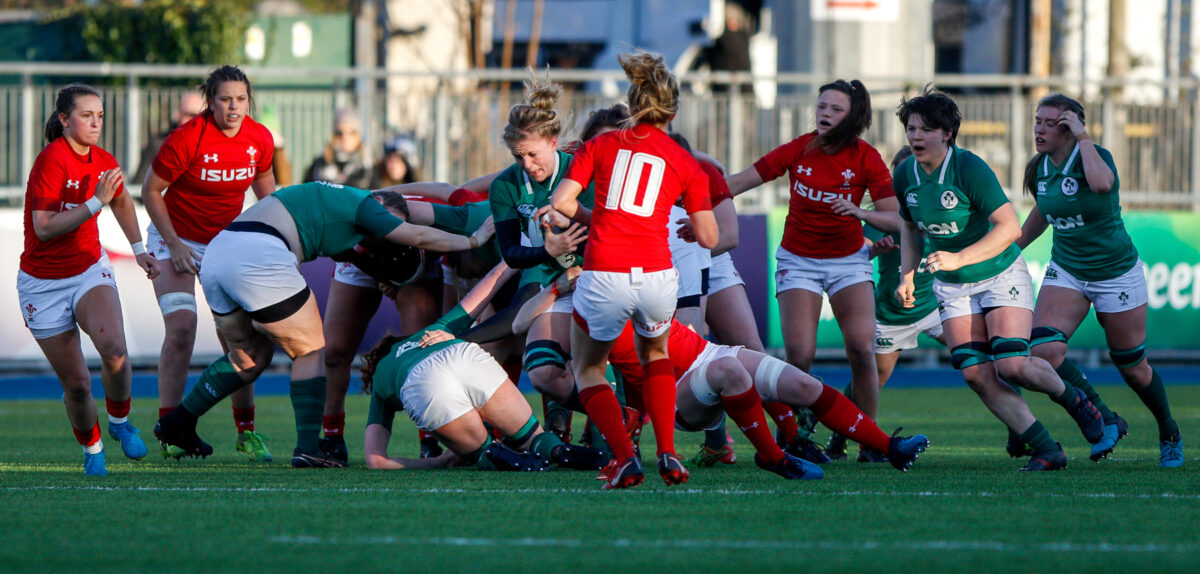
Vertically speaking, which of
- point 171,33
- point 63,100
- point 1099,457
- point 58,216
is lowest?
point 1099,457

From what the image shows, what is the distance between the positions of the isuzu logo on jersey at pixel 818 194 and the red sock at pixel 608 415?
78.0 inches

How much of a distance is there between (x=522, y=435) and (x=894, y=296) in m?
2.77

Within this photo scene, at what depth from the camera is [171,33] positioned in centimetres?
1764

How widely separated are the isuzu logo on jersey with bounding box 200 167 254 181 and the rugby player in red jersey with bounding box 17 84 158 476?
2.04ft

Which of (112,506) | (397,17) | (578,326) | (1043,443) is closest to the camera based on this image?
(112,506)

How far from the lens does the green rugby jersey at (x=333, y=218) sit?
21.8 feet

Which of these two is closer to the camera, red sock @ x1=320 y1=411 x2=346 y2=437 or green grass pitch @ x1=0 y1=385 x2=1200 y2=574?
green grass pitch @ x1=0 y1=385 x2=1200 y2=574

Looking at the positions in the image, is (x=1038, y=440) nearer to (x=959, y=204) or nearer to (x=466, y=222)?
(x=959, y=204)

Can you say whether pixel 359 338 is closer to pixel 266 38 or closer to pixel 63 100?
pixel 63 100

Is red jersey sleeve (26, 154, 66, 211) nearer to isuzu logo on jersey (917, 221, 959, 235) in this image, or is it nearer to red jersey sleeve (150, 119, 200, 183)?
red jersey sleeve (150, 119, 200, 183)

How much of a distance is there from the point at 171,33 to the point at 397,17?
10.6 ft

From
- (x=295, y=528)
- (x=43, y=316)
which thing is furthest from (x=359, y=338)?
(x=295, y=528)

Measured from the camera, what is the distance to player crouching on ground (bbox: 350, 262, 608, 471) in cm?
634

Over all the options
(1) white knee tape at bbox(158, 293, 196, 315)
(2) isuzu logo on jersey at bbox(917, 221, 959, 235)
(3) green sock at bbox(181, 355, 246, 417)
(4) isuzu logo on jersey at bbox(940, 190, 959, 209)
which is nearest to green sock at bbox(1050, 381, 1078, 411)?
(2) isuzu logo on jersey at bbox(917, 221, 959, 235)
